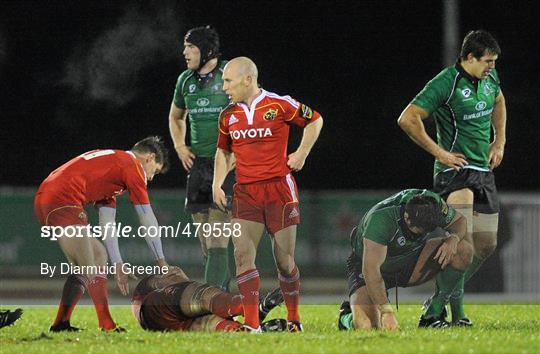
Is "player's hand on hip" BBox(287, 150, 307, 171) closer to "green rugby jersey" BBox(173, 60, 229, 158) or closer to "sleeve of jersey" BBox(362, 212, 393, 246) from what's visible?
"sleeve of jersey" BBox(362, 212, 393, 246)

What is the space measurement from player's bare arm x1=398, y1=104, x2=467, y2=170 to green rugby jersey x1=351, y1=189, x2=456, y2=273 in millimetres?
354

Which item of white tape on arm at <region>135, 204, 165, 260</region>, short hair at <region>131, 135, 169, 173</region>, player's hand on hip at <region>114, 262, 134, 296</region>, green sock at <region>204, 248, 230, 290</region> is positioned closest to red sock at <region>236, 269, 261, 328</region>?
white tape on arm at <region>135, 204, 165, 260</region>

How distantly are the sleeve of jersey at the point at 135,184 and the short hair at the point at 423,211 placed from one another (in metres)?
1.77

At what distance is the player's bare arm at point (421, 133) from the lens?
8.13 metres

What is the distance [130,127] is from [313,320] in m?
11.6

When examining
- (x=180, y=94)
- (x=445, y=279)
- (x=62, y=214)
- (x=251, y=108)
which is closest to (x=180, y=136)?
(x=180, y=94)

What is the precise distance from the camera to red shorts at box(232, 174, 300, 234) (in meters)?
7.64

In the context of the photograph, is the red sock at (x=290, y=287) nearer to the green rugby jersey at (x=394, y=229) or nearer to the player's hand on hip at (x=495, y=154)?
the green rugby jersey at (x=394, y=229)

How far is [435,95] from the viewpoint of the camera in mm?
8250

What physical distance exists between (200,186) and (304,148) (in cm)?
173

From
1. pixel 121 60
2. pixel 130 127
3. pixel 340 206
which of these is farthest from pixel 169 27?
pixel 130 127

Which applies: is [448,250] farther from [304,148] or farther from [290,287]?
[304,148]

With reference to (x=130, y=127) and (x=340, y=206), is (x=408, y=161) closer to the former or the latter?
(x=130, y=127)

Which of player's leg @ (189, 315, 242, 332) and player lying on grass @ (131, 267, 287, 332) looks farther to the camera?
player lying on grass @ (131, 267, 287, 332)
